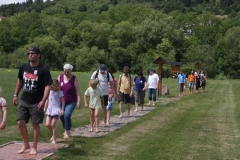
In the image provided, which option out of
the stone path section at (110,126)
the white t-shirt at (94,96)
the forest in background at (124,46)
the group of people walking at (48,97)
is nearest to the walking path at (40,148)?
the stone path section at (110,126)

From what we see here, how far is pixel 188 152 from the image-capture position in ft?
32.8

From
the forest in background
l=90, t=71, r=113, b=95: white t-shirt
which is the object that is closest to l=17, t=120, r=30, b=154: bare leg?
l=90, t=71, r=113, b=95: white t-shirt

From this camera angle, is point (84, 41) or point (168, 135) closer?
point (168, 135)

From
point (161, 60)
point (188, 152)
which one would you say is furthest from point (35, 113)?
point (161, 60)

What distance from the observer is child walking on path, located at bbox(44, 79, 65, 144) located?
1007 cm

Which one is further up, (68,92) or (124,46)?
(124,46)

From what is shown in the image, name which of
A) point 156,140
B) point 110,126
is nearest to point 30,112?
point 156,140

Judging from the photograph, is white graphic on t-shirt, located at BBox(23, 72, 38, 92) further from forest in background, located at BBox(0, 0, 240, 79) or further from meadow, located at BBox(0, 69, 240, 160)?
forest in background, located at BBox(0, 0, 240, 79)

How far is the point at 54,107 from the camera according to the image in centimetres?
1016

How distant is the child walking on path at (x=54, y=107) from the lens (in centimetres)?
1007

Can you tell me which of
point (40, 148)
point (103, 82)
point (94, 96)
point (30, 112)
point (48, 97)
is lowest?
point (40, 148)

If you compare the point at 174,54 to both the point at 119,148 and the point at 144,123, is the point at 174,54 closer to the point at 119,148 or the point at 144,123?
the point at 144,123

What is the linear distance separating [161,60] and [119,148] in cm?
2020

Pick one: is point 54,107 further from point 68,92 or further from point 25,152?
point 25,152
